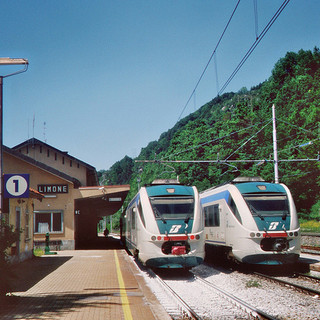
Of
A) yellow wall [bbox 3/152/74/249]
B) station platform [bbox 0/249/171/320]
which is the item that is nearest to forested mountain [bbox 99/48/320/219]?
yellow wall [bbox 3/152/74/249]

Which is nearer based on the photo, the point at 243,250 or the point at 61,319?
the point at 61,319

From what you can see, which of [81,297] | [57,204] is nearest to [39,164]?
[57,204]

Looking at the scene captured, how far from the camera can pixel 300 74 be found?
6306 cm

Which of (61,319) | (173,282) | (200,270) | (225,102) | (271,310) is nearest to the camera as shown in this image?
(61,319)

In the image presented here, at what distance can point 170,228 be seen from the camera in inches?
547

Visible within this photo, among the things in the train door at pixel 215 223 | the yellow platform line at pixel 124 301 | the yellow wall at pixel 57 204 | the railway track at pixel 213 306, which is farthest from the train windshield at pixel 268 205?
the yellow wall at pixel 57 204

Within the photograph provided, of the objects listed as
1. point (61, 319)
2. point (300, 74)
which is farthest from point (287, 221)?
point (300, 74)

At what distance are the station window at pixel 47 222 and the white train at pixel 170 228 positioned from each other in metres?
15.8

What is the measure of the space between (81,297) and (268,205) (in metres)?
6.91

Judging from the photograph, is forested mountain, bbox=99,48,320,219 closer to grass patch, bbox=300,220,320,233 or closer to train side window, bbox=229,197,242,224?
grass patch, bbox=300,220,320,233

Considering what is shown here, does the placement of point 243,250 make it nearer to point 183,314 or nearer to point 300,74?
point 183,314

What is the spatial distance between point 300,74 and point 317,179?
1685cm

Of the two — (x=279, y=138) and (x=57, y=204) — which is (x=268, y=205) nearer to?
(x=57, y=204)

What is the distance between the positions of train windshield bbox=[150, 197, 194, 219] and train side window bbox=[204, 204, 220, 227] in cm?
231
